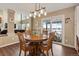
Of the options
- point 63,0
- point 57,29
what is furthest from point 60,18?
point 63,0

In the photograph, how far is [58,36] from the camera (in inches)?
108

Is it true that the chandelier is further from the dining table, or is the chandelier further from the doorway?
the dining table

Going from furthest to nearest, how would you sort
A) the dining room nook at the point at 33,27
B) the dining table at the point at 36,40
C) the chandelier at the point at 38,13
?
the dining table at the point at 36,40 → the chandelier at the point at 38,13 → the dining room nook at the point at 33,27

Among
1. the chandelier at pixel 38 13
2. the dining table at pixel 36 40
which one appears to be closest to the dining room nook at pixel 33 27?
the chandelier at pixel 38 13

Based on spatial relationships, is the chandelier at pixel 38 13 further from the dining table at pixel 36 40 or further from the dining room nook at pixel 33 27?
the dining table at pixel 36 40

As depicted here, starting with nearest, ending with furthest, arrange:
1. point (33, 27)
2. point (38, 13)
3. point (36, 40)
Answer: point (33, 27) → point (38, 13) → point (36, 40)

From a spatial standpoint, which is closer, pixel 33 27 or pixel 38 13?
pixel 33 27

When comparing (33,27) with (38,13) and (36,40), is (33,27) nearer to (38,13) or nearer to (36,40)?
(38,13)

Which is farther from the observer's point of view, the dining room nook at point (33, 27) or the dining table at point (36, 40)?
the dining table at point (36, 40)

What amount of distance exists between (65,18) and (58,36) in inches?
22.9

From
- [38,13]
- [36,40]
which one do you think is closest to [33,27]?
[38,13]

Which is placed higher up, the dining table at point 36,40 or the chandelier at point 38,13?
the chandelier at point 38,13

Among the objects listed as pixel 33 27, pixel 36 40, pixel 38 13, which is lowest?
pixel 36 40

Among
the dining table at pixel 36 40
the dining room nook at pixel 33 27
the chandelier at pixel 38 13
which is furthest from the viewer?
the dining table at pixel 36 40
